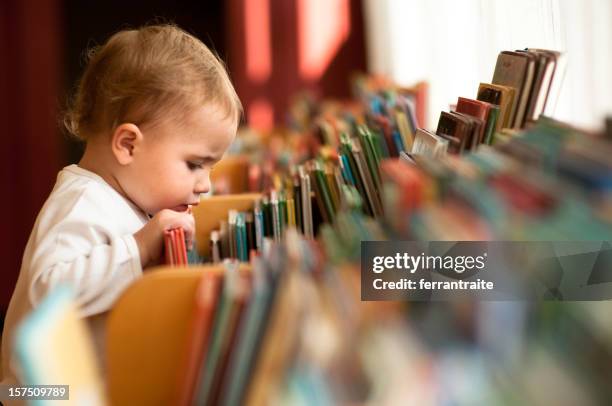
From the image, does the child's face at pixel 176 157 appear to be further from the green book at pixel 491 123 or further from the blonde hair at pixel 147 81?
the green book at pixel 491 123

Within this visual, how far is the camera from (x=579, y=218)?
33.6 inches

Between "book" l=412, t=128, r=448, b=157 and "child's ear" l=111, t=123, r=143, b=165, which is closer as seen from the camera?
"book" l=412, t=128, r=448, b=157

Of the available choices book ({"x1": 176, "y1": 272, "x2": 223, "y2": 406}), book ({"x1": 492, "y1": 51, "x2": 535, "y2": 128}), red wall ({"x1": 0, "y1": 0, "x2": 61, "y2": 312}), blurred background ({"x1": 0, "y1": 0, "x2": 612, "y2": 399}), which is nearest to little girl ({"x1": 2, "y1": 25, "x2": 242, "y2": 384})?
book ({"x1": 176, "y1": 272, "x2": 223, "y2": 406})

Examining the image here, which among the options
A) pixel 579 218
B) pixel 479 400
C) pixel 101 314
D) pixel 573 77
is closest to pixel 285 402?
pixel 479 400

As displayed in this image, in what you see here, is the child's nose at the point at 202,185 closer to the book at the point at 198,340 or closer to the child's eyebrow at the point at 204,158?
the child's eyebrow at the point at 204,158

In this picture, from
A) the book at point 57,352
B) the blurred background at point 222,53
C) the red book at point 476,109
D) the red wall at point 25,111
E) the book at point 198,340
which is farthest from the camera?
the red wall at point 25,111

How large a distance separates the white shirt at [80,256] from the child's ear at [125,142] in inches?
3.3

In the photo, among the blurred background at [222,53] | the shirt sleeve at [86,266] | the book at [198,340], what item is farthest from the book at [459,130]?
the blurred background at [222,53]

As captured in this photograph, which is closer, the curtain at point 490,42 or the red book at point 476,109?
the red book at point 476,109

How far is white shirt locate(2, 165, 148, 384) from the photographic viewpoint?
4.78ft

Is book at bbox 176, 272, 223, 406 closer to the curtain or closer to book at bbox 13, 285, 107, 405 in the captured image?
book at bbox 13, 285, 107, 405

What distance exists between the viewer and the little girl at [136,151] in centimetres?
155

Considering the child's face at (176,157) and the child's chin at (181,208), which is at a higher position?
the child's face at (176,157)

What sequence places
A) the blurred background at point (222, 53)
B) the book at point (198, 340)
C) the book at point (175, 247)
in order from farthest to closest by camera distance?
1. the blurred background at point (222, 53)
2. the book at point (175, 247)
3. the book at point (198, 340)
